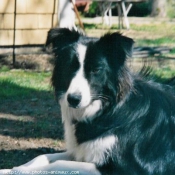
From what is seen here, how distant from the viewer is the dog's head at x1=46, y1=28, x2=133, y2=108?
404 cm

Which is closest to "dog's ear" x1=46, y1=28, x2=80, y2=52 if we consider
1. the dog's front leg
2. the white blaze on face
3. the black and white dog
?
the black and white dog

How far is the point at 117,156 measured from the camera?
4184 mm

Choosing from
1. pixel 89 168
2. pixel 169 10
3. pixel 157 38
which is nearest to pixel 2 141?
pixel 89 168

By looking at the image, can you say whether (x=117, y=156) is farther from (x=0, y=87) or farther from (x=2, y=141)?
(x=0, y=87)

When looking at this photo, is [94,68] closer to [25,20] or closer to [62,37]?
[62,37]

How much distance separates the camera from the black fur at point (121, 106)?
411 cm

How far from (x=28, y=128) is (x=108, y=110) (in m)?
2.33

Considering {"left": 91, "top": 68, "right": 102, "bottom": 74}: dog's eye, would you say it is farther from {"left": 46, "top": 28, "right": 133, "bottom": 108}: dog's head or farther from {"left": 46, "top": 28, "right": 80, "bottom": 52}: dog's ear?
{"left": 46, "top": 28, "right": 80, "bottom": 52}: dog's ear

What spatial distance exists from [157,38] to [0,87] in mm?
8180

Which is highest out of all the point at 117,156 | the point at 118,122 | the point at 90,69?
the point at 90,69

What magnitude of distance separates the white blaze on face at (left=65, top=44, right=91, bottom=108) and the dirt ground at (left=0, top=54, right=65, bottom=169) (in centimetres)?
148

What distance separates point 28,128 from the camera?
20.8 feet

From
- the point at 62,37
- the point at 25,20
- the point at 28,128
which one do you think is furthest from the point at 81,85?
the point at 25,20

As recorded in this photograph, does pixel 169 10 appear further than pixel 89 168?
Yes
